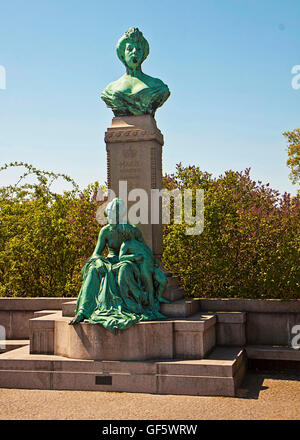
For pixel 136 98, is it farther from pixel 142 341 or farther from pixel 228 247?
pixel 142 341

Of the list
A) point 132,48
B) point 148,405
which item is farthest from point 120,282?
point 132,48

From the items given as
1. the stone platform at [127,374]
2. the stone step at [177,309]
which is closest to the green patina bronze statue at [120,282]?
the stone step at [177,309]

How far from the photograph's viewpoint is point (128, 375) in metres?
7.61

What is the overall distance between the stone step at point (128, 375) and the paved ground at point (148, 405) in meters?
0.16

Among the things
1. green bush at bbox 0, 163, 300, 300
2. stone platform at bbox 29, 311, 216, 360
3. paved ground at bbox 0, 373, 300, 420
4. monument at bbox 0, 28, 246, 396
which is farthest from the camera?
green bush at bbox 0, 163, 300, 300

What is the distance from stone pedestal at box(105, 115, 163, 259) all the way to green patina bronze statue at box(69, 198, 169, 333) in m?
0.77

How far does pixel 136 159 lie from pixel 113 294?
9.27 feet

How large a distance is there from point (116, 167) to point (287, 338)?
179 inches

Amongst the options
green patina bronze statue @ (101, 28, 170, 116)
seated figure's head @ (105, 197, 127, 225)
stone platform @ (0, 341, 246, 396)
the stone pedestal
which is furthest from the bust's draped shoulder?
stone platform @ (0, 341, 246, 396)

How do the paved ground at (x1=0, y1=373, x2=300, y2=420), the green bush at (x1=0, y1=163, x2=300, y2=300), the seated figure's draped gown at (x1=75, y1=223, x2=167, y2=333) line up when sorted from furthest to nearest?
the green bush at (x1=0, y1=163, x2=300, y2=300), the seated figure's draped gown at (x1=75, y1=223, x2=167, y2=333), the paved ground at (x1=0, y1=373, x2=300, y2=420)

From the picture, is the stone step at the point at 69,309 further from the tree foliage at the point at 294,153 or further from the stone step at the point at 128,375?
the tree foliage at the point at 294,153

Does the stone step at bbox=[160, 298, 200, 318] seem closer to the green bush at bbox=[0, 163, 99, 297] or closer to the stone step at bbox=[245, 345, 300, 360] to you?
the stone step at bbox=[245, 345, 300, 360]

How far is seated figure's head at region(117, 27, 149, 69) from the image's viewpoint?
10227 millimetres
